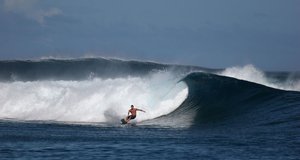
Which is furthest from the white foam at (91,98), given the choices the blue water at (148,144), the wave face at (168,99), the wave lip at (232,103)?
the blue water at (148,144)

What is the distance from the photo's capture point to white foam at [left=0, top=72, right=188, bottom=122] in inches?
1298

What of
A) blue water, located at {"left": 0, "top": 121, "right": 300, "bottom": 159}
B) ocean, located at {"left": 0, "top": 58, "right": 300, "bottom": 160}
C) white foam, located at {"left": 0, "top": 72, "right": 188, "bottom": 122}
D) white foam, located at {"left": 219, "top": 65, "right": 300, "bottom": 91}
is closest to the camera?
blue water, located at {"left": 0, "top": 121, "right": 300, "bottom": 159}

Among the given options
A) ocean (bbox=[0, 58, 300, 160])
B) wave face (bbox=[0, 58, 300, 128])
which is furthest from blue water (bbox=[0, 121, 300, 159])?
wave face (bbox=[0, 58, 300, 128])

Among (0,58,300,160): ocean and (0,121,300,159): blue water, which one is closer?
(0,121,300,159): blue water

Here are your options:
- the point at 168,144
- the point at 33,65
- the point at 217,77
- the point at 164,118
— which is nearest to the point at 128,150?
the point at 168,144

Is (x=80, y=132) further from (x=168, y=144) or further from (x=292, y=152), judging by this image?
(x=292, y=152)

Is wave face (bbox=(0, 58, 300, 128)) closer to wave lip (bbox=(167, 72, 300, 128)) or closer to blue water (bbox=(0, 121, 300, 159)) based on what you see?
wave lip (bbox=(167, 72, 300, 128))

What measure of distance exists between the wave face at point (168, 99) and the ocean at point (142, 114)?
0.05 m

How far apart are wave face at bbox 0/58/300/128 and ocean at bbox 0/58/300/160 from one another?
48 mm

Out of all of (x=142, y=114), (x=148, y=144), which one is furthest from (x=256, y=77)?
(x=148, y=144)

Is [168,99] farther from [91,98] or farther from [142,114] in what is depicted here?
[91,98]

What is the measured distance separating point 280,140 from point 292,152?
6.68 feet

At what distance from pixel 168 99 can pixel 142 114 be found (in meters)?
2.06

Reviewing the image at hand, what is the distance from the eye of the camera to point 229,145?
18.7 m
